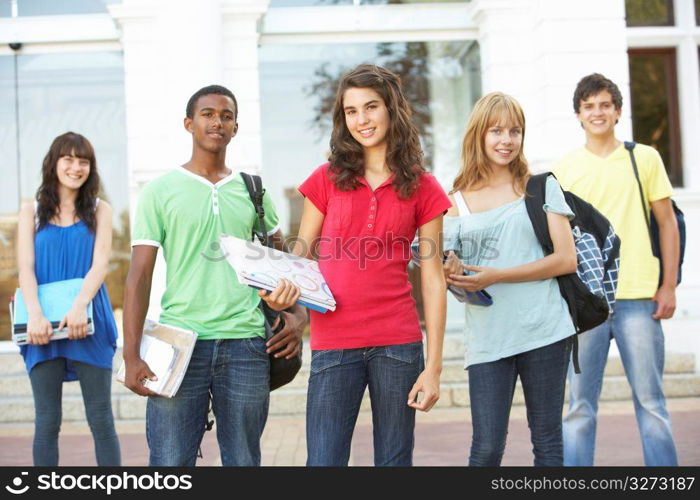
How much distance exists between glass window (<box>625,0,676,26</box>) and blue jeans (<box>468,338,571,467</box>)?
21.2 feet

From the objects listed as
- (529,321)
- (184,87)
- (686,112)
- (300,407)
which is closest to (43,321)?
(529,321)

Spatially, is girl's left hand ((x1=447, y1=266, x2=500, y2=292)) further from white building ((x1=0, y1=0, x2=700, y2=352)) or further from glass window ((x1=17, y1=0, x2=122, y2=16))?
glass window ((x1=17, y1=0, x2=122, y2=16))

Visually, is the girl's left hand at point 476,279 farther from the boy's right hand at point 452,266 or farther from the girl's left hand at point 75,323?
the girl's left hand at point 75,323

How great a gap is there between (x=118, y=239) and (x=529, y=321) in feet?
21.4

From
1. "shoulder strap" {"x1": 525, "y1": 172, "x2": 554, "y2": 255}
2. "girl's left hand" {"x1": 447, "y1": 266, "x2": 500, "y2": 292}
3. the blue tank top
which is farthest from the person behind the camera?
the blue tank top

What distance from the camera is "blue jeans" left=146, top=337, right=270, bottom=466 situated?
10.5 feet

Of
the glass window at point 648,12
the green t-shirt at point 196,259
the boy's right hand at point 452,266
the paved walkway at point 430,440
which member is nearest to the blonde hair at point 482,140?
the boy's right hand at point 452,266

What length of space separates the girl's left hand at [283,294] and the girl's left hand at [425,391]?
1.85 ft

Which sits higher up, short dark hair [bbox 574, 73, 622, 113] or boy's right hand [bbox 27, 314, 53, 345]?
short dark hair [bbox 574, 73, 622, 113]

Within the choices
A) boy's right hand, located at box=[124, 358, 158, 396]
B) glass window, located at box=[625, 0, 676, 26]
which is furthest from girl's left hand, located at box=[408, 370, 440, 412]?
glass window, located at box=[625, 0, 676, 26]

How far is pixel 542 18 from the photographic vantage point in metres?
8.09

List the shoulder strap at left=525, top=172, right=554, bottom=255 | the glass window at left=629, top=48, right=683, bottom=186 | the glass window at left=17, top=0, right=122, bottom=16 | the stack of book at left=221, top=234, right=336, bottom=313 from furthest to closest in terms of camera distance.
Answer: the glass window at left=629, top=48, right=683, bottom=186
the glass window at left=17, top=0, right=122, bottom=16
the shoulder strap at left=525, top=172, right=554, bottom=255
the stack of book at left=221, top=234, right=336, bottom=313

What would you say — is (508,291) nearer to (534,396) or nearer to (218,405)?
(534,396)

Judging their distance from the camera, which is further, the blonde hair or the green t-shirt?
the blonde hair
